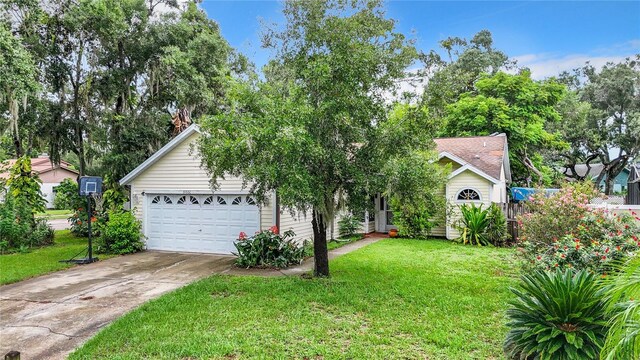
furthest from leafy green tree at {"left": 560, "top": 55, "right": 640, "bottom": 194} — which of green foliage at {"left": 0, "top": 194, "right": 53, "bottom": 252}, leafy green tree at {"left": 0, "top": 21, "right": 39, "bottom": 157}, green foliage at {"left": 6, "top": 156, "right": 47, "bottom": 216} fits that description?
green foliage at {"left": 0, "top": 194, "right": 53, "bottom": 252}

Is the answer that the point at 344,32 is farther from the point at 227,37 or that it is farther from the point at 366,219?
the point at 227,37

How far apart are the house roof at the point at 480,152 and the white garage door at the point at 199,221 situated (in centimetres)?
809

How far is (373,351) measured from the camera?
4.75 m

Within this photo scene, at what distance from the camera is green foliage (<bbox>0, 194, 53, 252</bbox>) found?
511 inches

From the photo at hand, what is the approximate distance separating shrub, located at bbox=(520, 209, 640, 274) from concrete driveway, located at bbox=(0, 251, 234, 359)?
7.27 m

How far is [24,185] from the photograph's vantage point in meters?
14.1

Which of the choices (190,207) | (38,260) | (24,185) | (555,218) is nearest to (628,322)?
(555,218)

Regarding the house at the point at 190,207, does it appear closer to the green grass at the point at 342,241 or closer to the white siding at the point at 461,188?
the green grass at the point at 342,241

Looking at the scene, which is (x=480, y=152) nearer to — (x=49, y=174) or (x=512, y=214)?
(x=512, y=214)

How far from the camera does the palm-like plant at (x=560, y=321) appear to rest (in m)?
3.97

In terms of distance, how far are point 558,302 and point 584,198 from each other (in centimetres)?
634

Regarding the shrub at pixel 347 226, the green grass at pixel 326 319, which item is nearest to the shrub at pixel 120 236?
the green grass at pixel 326 319

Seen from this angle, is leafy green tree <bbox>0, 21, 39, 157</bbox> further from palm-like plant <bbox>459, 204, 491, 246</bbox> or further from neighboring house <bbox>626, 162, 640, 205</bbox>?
neighboring house <bbox>626, 162, 640, 205</bbox>

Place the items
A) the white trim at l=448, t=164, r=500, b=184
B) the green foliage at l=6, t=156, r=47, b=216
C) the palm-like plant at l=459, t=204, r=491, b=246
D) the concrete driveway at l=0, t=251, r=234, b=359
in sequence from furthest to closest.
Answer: the white trim at l=448, t=164, r=500, b=184 → the green foliage at l=6, t=156, r=47, b=216 → the palm-like plant at l=459, t=204, r=491, b=246 → the concrete driveway at l=0, t=251, r=234, b=359
